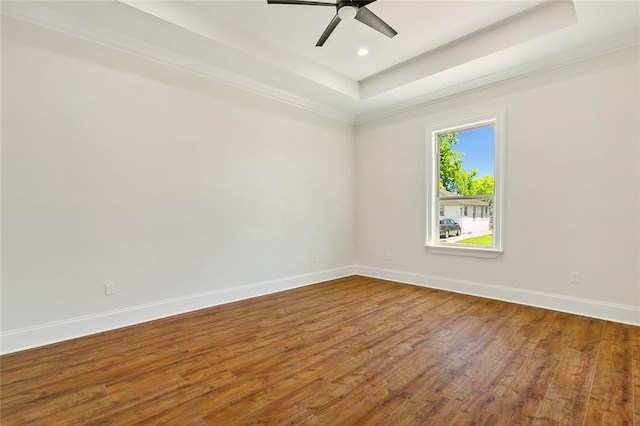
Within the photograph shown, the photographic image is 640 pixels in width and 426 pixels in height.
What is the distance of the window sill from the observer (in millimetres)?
4113

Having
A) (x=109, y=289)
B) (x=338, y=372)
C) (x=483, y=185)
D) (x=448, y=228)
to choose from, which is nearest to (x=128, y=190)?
(x=109, y=289)

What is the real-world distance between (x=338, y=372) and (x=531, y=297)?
9.91ft

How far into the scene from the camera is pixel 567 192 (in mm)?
3514

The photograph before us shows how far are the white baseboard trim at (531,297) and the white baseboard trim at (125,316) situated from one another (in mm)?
2054

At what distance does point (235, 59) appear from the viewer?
142 inches

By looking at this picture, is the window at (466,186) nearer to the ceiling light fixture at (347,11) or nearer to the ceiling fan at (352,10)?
the ceiling fan at (352,10)

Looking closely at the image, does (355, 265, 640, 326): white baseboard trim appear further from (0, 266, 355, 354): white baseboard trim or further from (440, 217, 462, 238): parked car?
(0, 266, 355, 354): white baseboard trim

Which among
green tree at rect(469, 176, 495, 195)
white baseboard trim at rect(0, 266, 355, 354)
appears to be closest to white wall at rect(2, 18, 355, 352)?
white baseboard trim at rect(0, 266, 355, 354)

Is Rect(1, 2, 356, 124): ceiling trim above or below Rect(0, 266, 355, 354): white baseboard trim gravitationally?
above

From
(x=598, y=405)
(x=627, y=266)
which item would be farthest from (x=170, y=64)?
(x=627, y=266)

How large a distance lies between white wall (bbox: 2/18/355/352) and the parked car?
2.36 m

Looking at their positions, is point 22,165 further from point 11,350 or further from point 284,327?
point 284,327

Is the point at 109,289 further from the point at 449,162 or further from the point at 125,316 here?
the point at 449,162

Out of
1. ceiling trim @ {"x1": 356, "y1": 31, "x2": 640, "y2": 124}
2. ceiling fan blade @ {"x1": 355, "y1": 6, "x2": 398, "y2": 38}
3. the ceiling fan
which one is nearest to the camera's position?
the ceiling fan
